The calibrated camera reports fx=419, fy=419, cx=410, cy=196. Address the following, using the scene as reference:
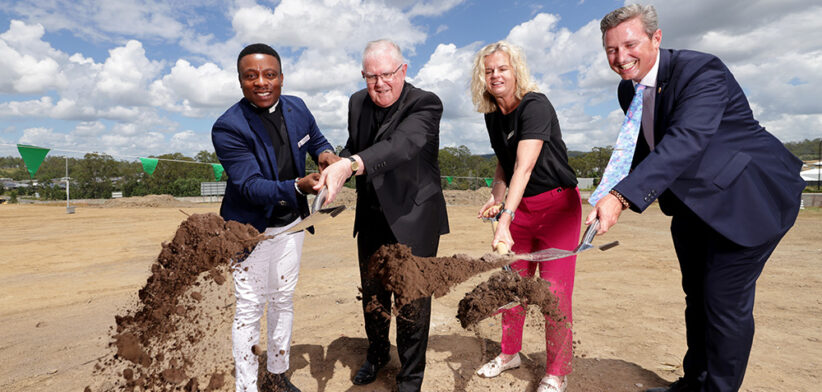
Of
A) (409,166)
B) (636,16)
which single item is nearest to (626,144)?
(636,16)

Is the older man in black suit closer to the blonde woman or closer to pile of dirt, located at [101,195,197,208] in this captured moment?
the blonde woman

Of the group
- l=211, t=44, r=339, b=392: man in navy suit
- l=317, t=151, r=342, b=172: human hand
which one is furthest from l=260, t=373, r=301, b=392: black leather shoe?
l=317, t=151, r=342, b=172: human hand

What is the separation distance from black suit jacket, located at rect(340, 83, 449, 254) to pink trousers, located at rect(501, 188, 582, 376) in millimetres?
504

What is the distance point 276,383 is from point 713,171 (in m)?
2.50

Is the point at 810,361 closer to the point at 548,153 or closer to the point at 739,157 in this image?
the point at 739,157

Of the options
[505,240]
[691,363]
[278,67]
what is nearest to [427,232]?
[505,240]

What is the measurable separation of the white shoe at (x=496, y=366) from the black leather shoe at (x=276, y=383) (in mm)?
1217

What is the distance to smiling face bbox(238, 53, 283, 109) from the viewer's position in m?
2.11

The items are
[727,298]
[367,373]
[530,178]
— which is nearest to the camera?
[727,298]

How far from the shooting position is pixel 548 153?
228 cm

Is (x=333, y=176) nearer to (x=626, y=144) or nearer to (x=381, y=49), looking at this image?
(x=381, y=49)

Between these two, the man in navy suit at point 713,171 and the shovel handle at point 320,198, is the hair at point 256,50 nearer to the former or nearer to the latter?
the shovel handle at point 320,198

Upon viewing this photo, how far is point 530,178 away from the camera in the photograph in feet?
7.64

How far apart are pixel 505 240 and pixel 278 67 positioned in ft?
4.86
